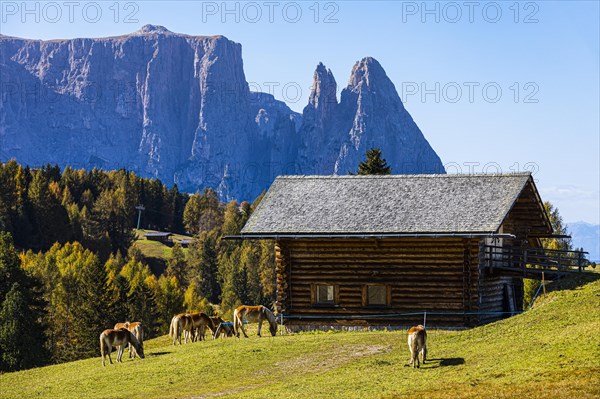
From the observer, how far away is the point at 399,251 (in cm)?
4188

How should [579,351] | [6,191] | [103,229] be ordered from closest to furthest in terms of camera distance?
[579,351]
[6,191]
[103,229]

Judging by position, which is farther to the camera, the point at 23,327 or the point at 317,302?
the point at 23,327

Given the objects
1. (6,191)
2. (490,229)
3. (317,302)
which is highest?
(6,191)

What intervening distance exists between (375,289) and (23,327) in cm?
3392

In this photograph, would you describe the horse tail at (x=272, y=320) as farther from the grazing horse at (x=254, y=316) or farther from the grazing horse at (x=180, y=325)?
the grazing horse at (x=180, y=325)

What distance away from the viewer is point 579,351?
27.5 metres

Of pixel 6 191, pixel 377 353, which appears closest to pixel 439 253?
pixel 377 353

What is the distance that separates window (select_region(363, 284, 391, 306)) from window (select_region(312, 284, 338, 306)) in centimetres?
174

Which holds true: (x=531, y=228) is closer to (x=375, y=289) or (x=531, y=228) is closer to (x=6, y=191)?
(x=375, y=289)

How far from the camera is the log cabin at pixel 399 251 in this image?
41.0m

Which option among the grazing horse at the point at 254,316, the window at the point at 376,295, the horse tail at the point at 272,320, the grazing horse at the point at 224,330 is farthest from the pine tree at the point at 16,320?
the horse tail at the point at 272,320

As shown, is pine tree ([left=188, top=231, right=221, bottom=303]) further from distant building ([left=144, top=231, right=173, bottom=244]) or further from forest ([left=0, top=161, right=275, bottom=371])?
distant building ([left=144, top=231, right=173, bottom=244])

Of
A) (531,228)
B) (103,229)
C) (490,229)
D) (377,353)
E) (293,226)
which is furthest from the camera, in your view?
(103,229)

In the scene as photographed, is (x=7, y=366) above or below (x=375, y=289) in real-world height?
below
